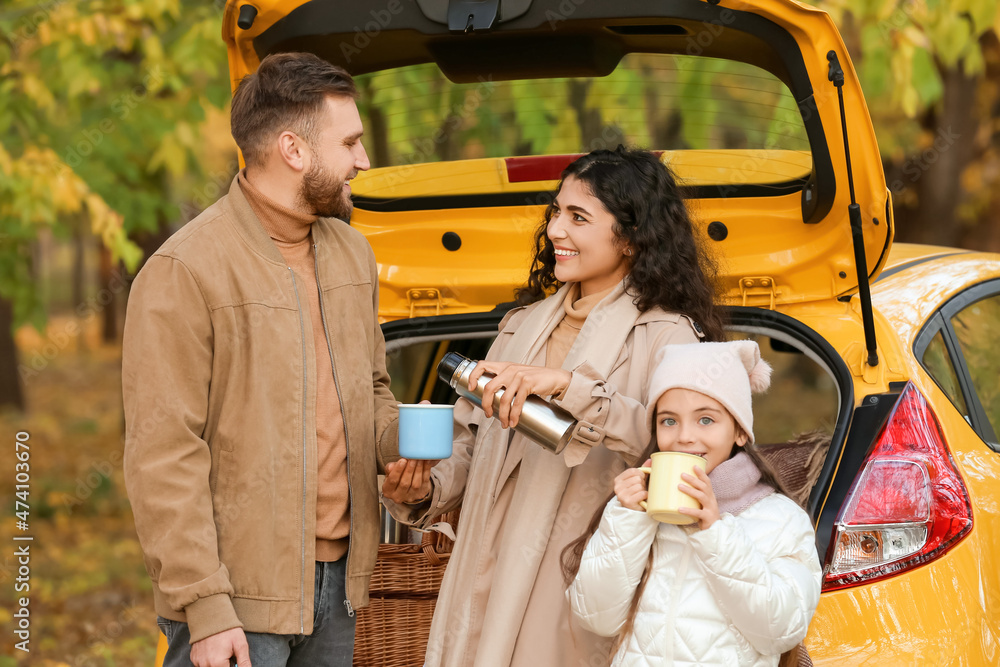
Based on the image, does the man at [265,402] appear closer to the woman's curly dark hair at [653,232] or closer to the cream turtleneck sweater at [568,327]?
the cream turtleneck sweater at [568,327]

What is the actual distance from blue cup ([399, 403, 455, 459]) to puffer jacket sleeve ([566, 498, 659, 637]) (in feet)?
1.20

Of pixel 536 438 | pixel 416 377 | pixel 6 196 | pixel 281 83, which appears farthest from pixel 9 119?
pixel 536 438

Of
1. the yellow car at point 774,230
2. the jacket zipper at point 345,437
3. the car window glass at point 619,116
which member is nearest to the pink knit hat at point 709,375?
the yellow car at point 774,230

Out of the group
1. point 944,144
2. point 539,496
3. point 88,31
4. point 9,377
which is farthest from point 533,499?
point 9,377

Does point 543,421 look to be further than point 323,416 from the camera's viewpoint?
No

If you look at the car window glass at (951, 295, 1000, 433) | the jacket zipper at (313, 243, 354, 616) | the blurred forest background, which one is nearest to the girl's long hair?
the jacket zipper at (313, 243, 354, 616)

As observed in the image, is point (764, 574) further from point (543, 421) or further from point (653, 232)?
point (653, 232)

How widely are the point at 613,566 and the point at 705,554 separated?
175mm

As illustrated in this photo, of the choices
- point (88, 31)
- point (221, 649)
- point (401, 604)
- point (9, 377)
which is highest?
point (88, 31)

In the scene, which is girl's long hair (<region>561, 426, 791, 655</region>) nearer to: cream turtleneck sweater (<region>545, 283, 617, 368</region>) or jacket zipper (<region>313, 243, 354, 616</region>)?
cream turtleneck sweater (<region>545, 283, 617, 368</region>)

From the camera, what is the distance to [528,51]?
7.99 ft

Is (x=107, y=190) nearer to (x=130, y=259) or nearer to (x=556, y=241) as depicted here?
(x=130, y=259)

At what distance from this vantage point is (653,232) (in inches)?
89.9

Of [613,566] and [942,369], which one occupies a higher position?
[942,369]
